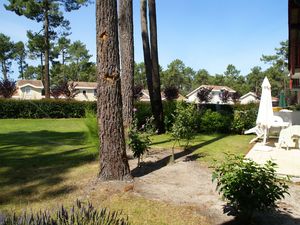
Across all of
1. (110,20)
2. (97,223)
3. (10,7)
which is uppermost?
(10,7)

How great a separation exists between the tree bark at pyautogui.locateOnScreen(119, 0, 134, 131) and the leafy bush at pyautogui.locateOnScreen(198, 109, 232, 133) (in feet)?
17.3

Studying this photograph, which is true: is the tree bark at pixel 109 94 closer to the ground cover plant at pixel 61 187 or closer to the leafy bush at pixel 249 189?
the ground cover plant at pixel 61 187

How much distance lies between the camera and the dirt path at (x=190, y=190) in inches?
156

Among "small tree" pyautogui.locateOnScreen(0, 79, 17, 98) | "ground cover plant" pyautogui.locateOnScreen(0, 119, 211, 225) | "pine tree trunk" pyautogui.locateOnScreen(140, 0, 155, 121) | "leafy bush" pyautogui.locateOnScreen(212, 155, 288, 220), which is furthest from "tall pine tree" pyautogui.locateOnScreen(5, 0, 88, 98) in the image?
"leafy bush" pyautogui.locateOnScreen(212, 155, 288, 220)

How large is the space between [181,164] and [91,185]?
237cm

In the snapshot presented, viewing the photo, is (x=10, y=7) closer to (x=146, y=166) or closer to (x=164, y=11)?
(x=164, y=11)

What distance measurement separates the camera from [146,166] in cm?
658

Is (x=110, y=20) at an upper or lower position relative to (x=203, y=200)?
upper

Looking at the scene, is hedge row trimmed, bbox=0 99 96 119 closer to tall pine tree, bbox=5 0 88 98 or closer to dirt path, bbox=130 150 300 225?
tall pine tree, bbox=5 0 88 98

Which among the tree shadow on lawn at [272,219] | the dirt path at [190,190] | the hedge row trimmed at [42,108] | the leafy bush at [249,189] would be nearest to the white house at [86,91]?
the hedge row trimmed at [42,108]

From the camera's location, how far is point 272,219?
3.87 metres

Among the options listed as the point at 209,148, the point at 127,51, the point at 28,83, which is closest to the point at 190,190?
the point at 209,148

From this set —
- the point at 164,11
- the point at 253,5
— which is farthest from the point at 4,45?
the point at 253,5

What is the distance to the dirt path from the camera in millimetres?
3959
